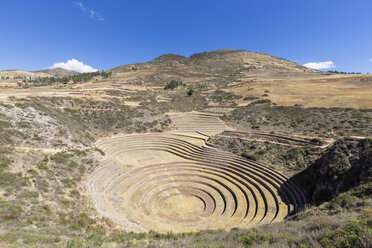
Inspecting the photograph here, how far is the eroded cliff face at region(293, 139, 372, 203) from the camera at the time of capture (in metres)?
11.5

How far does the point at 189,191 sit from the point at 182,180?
1866 millimetres

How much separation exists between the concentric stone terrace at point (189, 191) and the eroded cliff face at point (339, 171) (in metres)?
1.38

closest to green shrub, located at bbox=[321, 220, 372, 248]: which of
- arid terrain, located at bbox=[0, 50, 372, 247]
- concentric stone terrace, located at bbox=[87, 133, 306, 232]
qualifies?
arid terrain, located at bbox=[0, 50, 372, 247]

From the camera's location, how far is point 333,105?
Result: 114 ft

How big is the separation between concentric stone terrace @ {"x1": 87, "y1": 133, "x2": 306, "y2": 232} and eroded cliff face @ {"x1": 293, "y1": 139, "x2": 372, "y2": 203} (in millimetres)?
1384

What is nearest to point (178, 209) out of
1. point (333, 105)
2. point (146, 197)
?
point (146, 197)

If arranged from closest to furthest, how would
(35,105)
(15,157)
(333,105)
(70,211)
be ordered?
(70,211) < (15,157) < (35,105) < (333,105)

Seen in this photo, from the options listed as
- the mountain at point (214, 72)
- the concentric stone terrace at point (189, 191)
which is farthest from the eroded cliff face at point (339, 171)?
the mountain at point (214, 72)

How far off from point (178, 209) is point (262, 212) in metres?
7.15

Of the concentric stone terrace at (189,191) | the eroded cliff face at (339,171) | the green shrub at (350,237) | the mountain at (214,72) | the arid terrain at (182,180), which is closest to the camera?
the green shrub at (350,237)

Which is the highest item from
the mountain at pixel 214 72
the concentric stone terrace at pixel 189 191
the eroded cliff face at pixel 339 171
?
the mountain at pixel 214 72

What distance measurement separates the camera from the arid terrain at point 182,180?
24.6 ft

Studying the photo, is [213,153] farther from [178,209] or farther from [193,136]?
[178,209]

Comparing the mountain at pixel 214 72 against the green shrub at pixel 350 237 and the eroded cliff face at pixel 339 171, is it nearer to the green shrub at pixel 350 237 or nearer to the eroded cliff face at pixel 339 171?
the eroded cliff face at pixel 339 171
